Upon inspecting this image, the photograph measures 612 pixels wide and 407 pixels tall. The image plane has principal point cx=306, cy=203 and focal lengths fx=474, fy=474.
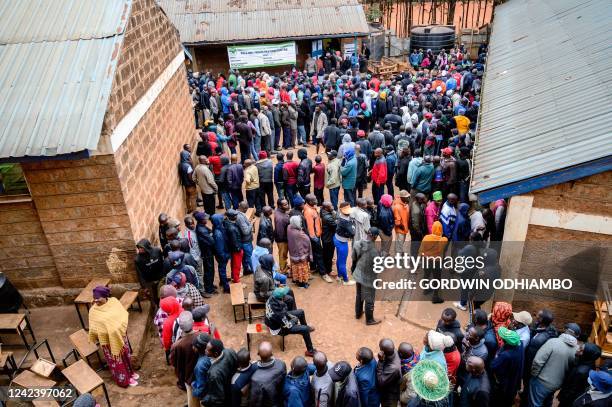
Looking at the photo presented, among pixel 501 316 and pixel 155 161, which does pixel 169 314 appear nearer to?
pixel 155 161

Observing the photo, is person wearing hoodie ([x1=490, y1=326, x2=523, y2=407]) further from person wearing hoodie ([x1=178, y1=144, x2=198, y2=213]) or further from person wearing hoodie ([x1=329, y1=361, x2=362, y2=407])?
person wearing hoodie ([x1=178, y1=144, x2=198, y2=213])

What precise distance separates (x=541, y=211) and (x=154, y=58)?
7.97 m

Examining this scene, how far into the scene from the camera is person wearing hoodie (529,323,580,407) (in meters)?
5.61

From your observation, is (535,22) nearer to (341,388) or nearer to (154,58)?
(154,58)

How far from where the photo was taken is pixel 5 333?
7.39m

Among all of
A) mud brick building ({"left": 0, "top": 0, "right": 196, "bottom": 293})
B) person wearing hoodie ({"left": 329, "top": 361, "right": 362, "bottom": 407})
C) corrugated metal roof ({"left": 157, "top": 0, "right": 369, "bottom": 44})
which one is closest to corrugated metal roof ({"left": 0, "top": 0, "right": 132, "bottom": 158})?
mud brick building ({"left": 0, "top": 0, "right": 196, "bottom": 293})

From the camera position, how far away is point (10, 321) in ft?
23.4

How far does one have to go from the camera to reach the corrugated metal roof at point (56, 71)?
6.75 meters

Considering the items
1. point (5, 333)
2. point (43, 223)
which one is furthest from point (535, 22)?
point (5, 333)

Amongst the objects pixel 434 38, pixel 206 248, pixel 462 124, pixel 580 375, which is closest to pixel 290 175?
pixel 206 248

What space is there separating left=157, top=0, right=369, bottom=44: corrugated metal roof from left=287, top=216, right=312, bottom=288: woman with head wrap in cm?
1562

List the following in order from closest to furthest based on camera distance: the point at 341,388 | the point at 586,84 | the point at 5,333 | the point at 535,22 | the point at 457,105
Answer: the point at 341,388
the point at 5,333
the point at 586,84
the point at 457,105
the point at 535,22

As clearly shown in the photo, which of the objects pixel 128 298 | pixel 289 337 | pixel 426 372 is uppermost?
pixel 426 372

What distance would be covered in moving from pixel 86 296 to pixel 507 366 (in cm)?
628
